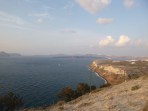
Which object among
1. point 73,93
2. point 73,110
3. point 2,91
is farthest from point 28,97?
point 73,110

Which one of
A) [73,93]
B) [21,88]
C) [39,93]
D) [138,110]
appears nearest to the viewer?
[138,110]

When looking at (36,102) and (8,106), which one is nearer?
(8,106)

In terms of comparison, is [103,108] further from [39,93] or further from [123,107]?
[39,93]

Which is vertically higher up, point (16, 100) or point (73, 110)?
point (73, 110)

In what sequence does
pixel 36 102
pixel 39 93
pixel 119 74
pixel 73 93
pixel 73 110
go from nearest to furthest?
pixel 73 110 < pixel 73 93 < pixel 36 102 < pixel 39 93 < pixel 119 74

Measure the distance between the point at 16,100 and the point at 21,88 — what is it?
5406cm

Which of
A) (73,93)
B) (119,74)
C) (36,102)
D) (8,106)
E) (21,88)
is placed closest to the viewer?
(8,106)

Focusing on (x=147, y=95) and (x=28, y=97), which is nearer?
(x=147, y=95)

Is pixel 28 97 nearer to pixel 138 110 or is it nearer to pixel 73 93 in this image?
pixel 73 93

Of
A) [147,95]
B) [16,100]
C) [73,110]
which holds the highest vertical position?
[147,95]

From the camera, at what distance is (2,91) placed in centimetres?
10944

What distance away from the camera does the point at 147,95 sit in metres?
30.8

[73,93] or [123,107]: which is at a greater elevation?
[123,107]

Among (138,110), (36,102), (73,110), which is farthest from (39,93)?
(138,110)
